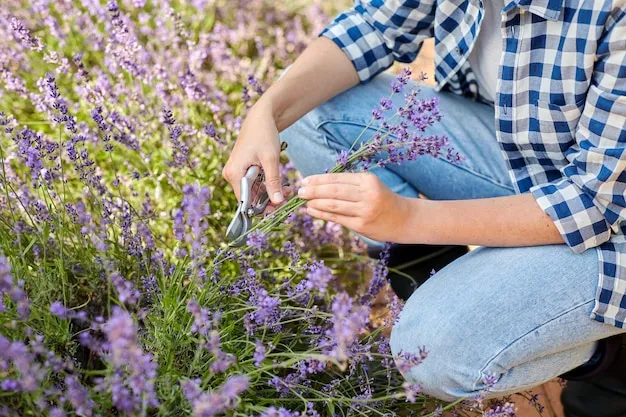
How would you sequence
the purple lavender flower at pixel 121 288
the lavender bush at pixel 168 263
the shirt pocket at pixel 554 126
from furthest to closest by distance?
1. the shirt pocket at pixel 554 126
2. the lavender bush at pixel 168 263
3. the purple lavender flower at pixel 121 288

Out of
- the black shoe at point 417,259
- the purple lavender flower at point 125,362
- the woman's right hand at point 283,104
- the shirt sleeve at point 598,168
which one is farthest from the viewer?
the black shoe at point 417,259

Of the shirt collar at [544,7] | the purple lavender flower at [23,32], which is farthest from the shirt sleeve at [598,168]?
the purple lavender flower at [23,32]

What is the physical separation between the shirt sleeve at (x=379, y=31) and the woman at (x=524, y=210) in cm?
10

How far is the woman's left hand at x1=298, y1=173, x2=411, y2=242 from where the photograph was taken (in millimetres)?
1409

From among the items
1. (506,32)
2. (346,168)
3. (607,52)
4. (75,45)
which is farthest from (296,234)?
(75,45)

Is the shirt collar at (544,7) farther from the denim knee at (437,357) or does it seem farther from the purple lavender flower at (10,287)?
the purple lavender flower at (10,287)

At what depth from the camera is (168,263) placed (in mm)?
1810

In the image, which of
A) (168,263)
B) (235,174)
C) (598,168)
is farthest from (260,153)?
(598,168)

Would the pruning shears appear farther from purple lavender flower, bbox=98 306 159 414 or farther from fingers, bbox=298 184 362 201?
purple lavender flower, bbox=98 306 159 414

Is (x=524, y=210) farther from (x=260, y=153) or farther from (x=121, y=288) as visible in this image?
(x=121, y=288)

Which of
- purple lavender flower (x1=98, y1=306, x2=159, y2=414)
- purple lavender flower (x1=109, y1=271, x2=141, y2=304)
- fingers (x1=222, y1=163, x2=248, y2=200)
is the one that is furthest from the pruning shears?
purple lavender flower (x1=98, y1=306, x2=159, y2=414)

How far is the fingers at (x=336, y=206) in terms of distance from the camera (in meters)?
1.42

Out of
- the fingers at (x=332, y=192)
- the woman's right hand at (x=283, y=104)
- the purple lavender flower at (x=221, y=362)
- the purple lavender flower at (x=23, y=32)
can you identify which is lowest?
the purple lavender flower at (x=221, y=362)

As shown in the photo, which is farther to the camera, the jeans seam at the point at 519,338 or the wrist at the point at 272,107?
the wrist at the point at 272,107
